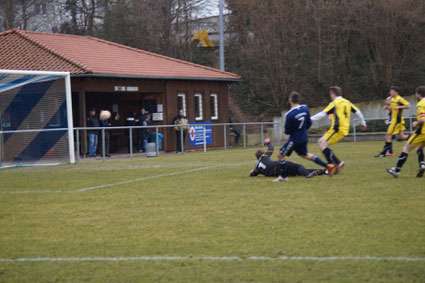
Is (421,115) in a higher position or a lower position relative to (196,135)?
higher

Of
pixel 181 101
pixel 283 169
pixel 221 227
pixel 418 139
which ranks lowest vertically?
pixel 221 227

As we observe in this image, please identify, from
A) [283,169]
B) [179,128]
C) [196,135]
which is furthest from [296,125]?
[196,135]

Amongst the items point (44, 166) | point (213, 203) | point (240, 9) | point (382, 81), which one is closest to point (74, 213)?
point (213, 203)

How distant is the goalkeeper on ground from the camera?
1199 cm

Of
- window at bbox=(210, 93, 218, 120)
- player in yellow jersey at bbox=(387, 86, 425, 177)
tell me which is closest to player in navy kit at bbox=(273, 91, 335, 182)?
player in yellow jersey at bbox=(387, 86, 425, 177)

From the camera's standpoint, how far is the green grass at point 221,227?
5.06 m

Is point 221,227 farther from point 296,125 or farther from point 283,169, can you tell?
point 283,169

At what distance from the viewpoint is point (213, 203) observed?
884 cm

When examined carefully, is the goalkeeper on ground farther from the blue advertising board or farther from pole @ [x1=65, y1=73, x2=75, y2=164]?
the blue advertising board

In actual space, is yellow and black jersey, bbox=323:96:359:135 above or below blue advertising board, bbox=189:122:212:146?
above

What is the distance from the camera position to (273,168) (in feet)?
40.2

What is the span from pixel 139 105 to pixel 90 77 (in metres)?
5.97

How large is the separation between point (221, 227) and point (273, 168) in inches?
215

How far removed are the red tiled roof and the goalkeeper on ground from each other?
11.8 metres
